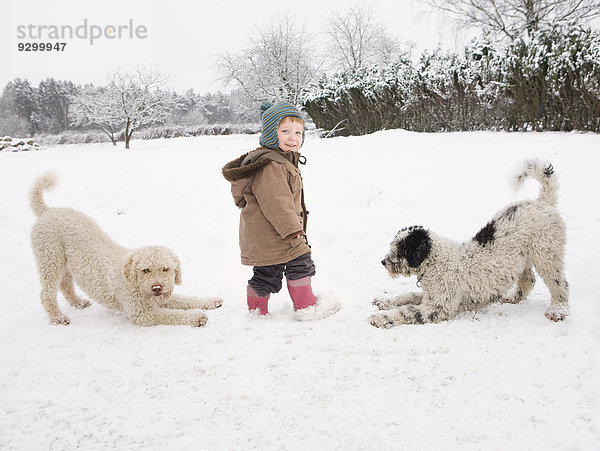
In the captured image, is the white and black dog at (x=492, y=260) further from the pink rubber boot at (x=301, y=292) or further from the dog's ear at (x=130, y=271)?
the dog's ear at (x=130, y=271)

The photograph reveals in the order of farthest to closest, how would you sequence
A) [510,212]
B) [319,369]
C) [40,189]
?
[40,189]
[510,212]
[319,369]

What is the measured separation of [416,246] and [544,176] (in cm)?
122

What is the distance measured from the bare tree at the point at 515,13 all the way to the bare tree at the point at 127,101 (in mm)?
16274

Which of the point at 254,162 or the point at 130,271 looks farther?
the point at 130,271

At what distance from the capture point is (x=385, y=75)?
12.1 meters

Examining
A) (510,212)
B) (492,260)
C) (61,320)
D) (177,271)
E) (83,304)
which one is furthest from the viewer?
(83,304)

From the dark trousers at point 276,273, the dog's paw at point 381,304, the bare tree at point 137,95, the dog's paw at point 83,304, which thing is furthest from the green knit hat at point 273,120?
the bare tree at point 137,95

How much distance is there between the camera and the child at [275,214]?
327cm

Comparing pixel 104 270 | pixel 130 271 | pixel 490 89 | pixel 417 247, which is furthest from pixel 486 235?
pixel 490 89

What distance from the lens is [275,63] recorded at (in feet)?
86.8

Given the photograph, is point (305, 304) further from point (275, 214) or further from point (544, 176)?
point (544, 176)

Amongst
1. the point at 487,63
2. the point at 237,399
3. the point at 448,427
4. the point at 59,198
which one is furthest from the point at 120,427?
the point at 487,63

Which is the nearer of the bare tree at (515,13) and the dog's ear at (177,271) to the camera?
the dog's ear at (177,271)

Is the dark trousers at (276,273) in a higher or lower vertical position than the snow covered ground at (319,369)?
higher
